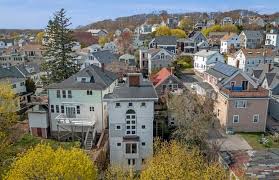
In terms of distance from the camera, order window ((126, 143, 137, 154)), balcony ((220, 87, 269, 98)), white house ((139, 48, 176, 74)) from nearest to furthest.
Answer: window ((126, 143, 137, 154)), balcony ((220, 87, 269, 98)), white house ((139, 48, 176, 74))

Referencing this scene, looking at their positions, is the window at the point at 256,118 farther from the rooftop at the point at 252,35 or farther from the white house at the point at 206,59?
the rooftop at the point at 252,35

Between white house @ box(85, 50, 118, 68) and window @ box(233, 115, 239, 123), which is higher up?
white house @ box(85, 50, 118, 68)

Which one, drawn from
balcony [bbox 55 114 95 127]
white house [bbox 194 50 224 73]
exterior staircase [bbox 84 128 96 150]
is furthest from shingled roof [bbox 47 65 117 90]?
white house [bbox 194 50 224 73]

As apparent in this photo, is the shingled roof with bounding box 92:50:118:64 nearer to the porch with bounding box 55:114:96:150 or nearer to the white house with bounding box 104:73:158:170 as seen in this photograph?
the porch with bounding box 55:114:96:150

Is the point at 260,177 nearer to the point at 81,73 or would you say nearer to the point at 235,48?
the point at 81,73

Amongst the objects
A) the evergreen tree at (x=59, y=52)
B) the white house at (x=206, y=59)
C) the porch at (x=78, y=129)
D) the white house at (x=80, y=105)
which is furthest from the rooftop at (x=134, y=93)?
the white house at (x=206, y=59)

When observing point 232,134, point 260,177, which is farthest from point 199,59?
point 260,177
